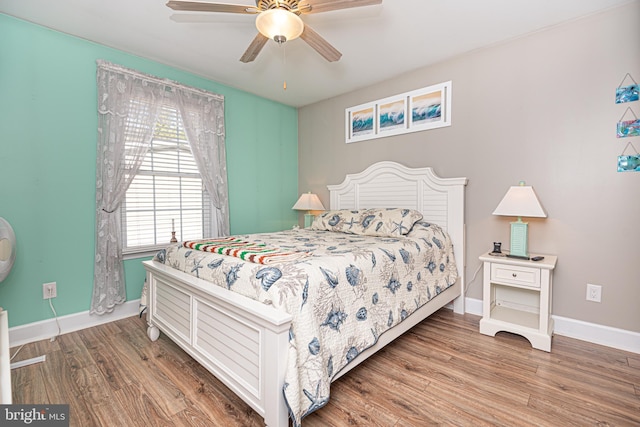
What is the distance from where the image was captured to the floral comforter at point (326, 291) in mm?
1317

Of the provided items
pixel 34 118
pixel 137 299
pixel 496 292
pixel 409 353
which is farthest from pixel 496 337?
pixel 34 118

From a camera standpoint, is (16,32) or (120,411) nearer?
(120,411)

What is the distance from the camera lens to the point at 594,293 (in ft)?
7.39

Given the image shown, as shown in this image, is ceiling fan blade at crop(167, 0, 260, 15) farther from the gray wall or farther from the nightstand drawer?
the nightstand drawer

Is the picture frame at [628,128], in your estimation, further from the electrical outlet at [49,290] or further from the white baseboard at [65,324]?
the electrical outlet at [49,290]

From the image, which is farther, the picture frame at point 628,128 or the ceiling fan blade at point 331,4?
the picture frame at point 628,128

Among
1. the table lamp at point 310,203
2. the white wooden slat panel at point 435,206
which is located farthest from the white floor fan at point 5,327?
the white wooden slat panel at point 435,206

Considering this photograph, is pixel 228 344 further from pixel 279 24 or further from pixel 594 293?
pixel 594 293

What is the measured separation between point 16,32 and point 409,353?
3804mm

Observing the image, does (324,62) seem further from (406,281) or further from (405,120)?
(406,281)

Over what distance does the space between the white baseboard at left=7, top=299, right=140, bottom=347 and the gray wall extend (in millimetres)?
3307

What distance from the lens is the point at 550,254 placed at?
2.42 meters

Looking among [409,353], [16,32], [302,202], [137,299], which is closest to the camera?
[409,353]

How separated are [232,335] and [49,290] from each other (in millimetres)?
1971
